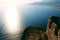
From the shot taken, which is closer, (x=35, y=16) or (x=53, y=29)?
(x=53, y=29)

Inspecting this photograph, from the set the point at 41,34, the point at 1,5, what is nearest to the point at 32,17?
the point at 41,34

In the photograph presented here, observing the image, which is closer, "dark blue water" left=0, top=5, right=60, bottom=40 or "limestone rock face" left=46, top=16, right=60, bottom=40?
"limestone rock face" left=46, top=16, right=60, bottom=40

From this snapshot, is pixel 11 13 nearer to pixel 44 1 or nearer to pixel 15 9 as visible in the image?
pixel 15 9

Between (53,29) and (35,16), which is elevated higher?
(35,16)
